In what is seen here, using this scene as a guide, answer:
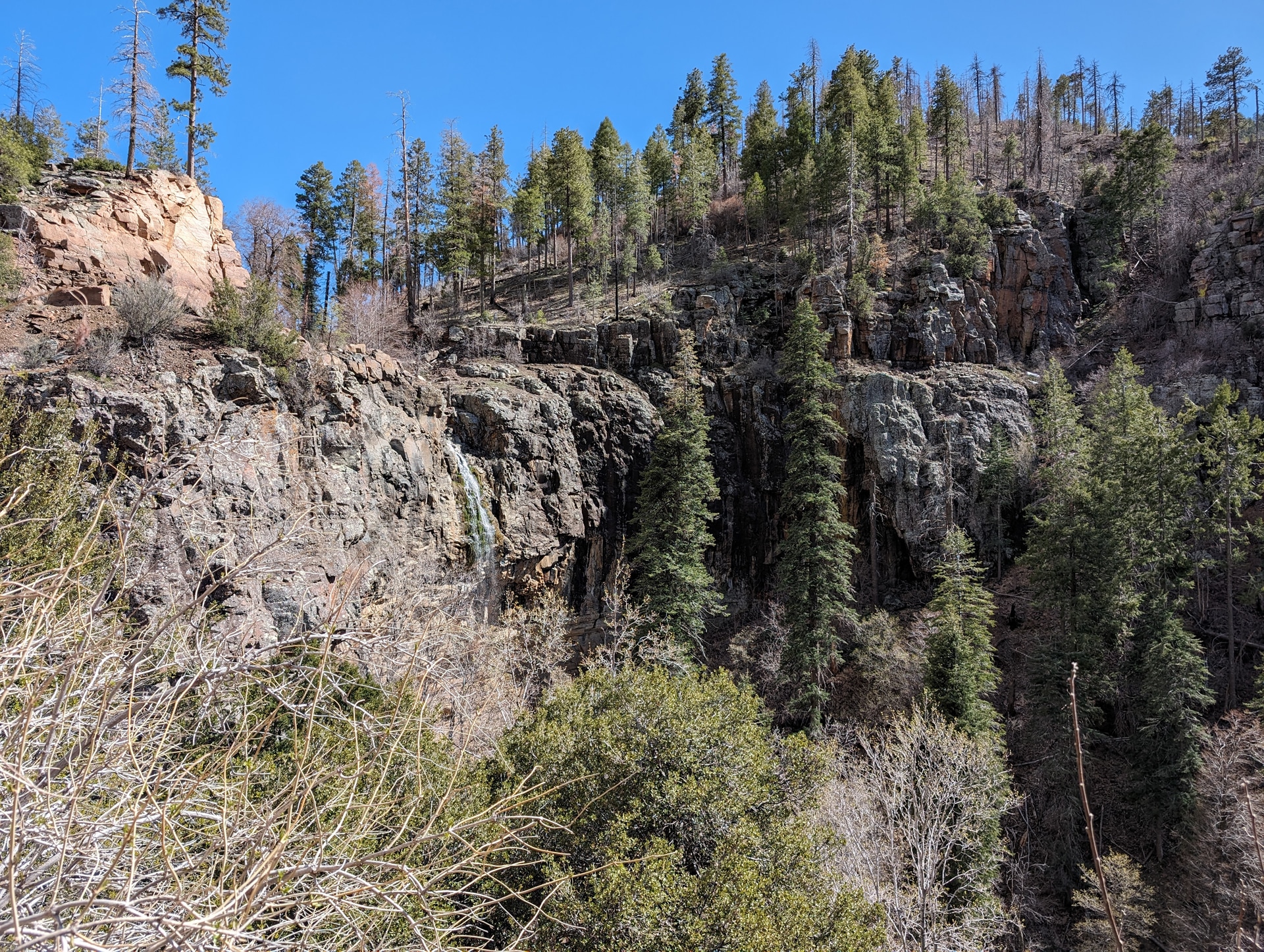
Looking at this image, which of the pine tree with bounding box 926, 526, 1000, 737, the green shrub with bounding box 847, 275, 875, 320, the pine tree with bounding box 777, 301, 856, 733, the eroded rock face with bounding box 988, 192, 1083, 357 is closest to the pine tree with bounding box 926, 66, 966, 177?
the eroded rock face with bounding box 988, 192, 1083, 357

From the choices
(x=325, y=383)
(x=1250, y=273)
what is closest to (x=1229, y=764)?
(x=325, y=383)

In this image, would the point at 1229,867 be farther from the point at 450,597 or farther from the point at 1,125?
the point at 1,125

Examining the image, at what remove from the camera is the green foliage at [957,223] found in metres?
34.0

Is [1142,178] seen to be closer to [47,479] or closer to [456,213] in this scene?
[456,213]

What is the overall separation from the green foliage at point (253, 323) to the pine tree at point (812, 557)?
17.2m

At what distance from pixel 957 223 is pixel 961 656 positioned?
2642 centimetres

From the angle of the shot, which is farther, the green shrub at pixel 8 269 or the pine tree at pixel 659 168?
the pine tree at pixel 659 168

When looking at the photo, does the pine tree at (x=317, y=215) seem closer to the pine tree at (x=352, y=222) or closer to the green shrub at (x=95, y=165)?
the pine tree at (x=352, y=222)

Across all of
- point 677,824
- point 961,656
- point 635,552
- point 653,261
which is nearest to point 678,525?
point 635,552

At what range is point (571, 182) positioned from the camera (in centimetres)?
3841

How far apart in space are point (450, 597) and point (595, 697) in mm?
7445

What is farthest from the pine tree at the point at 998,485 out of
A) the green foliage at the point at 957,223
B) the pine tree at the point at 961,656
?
the green foliage at the point at 957,223

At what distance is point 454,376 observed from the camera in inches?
1057

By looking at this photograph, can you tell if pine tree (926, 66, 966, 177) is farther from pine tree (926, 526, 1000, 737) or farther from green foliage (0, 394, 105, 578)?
green foliage (0, 394, 105, 578)
